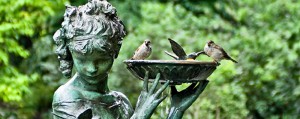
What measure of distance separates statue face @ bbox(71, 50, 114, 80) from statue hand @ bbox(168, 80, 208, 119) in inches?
24.6

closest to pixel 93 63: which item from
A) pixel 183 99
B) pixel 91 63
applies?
pixel 91 63

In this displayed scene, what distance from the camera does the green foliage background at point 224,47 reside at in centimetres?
1327

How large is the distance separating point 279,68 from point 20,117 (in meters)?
6.20

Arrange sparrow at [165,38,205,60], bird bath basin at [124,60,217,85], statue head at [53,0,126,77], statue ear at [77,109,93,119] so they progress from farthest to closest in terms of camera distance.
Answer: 1. sparrow at [165,38,205,60]
2. bird bath basin at [124,60,217,85]
3. statue ear at [77,109,93,119]
4. statue head at [53,0,126,77]

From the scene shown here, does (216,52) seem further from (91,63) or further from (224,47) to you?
(224,47)

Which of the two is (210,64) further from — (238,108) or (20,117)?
(20,117)

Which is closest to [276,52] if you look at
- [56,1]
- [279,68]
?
[279,68]

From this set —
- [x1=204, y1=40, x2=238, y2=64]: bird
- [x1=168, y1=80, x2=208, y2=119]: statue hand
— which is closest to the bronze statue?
[x1=168, y1=80, x2=208, y2=119]: statue hand

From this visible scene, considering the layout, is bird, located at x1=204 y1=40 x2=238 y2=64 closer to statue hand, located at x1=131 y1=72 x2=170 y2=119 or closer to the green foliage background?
statue hand, located at x1=131 y1=72 x2=170 y2=119

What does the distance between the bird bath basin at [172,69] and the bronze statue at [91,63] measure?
10 centimetres

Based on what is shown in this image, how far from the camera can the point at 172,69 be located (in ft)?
18.5

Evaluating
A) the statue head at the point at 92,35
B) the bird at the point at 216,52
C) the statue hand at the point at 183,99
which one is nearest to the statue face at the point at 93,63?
the statue head at the point at 92,35

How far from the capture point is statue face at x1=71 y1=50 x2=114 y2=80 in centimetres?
538

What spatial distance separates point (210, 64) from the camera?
577cm
